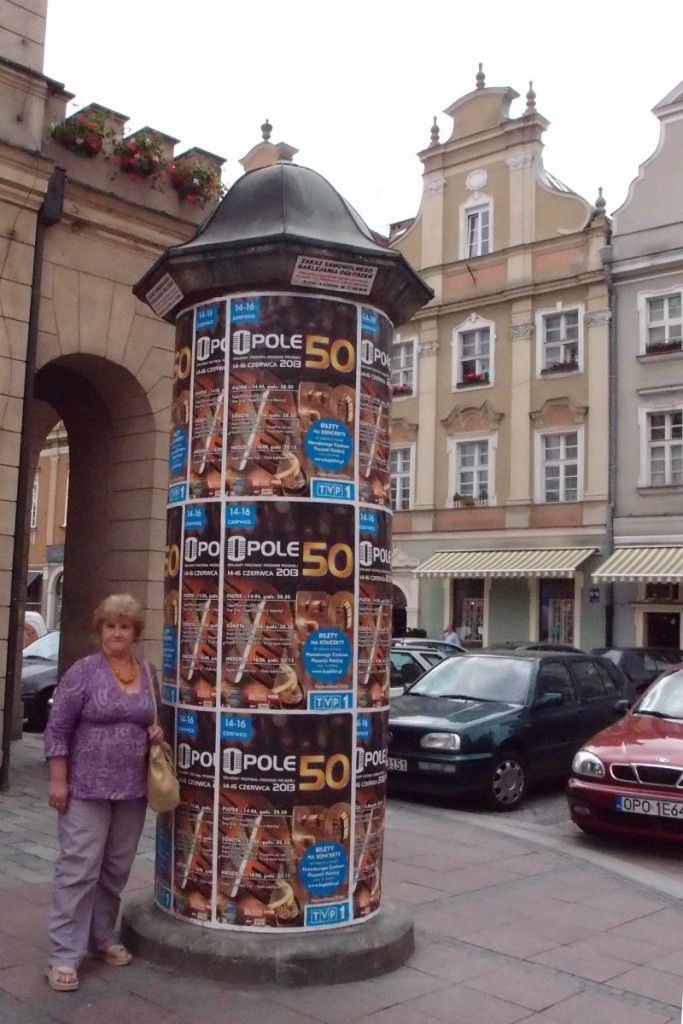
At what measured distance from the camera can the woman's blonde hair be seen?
5.02 meters

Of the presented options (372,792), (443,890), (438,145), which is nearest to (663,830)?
(443,890)

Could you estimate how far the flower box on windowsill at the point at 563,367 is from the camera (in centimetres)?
2902

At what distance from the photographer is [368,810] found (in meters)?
5.18

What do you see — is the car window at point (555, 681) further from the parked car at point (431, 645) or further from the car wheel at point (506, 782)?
the parked car at point (431, 645)

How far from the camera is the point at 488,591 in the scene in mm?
30078

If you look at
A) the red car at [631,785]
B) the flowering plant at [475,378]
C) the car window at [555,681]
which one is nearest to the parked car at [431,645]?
the car window at [555,681]

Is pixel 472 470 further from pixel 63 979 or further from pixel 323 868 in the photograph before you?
pixel 63 979

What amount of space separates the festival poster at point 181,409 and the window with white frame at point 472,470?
25129mm

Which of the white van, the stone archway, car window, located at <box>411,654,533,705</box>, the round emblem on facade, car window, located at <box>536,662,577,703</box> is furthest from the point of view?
the round emblem on facade

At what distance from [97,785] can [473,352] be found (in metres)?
27.5

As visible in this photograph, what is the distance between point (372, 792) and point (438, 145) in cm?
3006

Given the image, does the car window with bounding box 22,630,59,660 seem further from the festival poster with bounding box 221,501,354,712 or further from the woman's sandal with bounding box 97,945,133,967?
the festival poster with bounding box 221,501,354,712

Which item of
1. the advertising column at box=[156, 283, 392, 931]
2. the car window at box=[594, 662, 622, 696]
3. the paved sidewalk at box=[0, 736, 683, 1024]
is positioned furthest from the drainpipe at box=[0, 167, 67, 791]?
the car window at box=[594, 662, 622, 696]

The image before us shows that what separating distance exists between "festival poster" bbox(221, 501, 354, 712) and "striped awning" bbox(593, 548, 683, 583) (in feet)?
71.2
